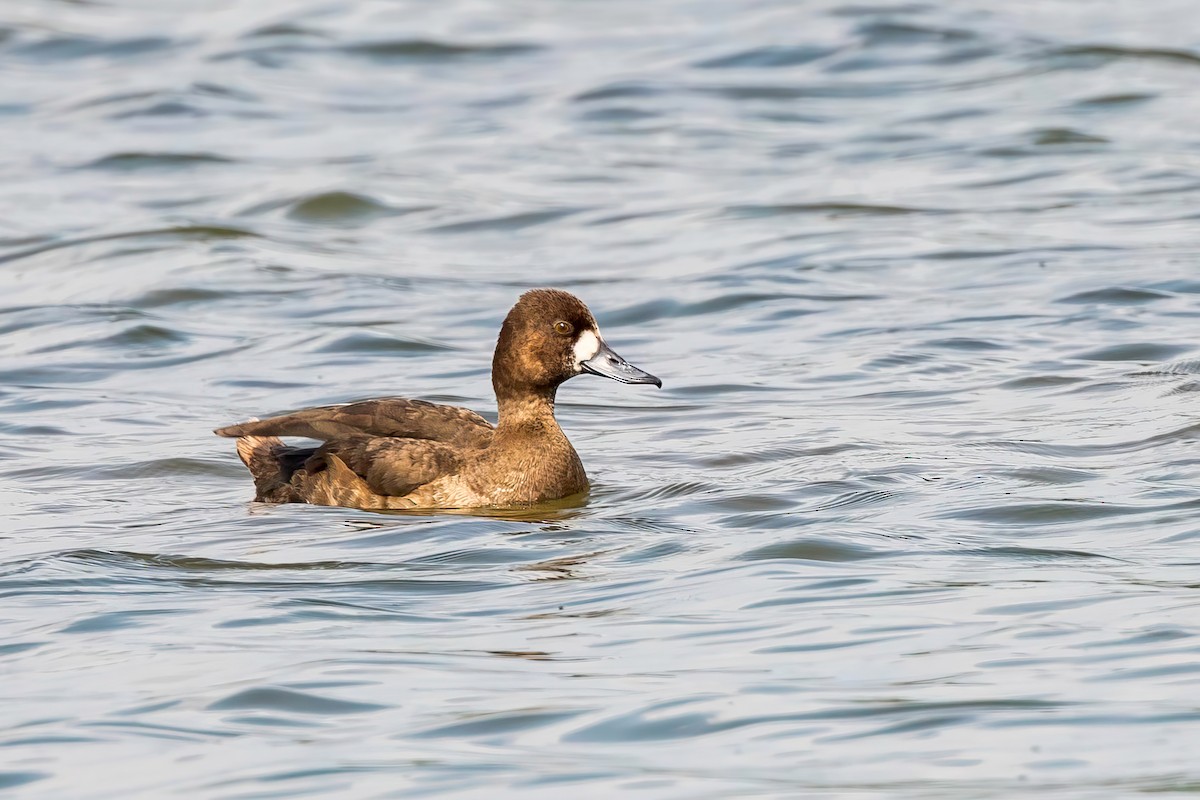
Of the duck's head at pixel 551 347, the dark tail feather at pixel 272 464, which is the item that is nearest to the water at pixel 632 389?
the dark tail feather at pixel 272 464

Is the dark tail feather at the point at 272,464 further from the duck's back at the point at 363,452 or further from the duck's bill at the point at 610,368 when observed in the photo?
the duck's bill at the point at 610,368

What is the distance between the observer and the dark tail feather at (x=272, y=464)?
32.4 feet

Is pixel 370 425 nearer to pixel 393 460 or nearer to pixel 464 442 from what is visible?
pixel 393 460

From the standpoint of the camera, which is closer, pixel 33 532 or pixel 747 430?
pixel 33 532

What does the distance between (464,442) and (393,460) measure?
0.40 metres

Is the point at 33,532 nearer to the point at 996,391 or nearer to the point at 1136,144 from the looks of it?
the point at 996,391

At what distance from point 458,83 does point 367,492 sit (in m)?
14.4

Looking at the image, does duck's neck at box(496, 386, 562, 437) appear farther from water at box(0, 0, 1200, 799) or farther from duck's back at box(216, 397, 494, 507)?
water at box(0, 0, 1200, 799)

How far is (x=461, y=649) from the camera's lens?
23.1ft

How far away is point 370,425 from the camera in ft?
32.7

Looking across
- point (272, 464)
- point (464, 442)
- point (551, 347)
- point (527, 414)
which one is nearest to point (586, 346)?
point (551, 347)

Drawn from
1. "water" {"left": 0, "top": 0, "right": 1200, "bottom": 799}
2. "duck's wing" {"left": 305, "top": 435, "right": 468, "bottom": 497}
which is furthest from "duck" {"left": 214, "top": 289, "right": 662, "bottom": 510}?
"water" {"left": 0, "top": 0, "right": 1200, "bottom": 799}

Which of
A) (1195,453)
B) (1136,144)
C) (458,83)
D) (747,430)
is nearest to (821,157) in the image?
(1136,144)

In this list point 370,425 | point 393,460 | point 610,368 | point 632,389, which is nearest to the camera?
point 393,460
